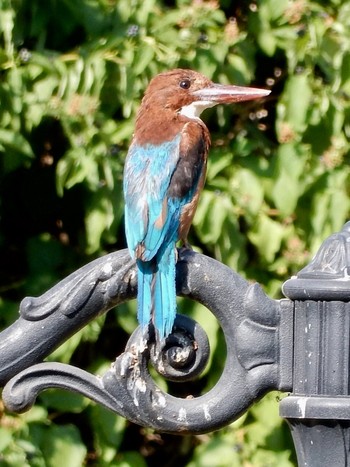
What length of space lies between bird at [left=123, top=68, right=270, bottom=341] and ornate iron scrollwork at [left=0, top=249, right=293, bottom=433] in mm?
233

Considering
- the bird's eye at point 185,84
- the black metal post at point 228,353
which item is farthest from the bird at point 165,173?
the black metal post at point 228,353

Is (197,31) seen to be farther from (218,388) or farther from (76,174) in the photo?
(218,388)

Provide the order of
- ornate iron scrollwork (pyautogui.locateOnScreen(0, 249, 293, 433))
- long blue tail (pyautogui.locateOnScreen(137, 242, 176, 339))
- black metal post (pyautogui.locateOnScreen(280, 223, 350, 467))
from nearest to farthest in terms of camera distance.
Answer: black metal post (pyautogui.locateOnScreen(280, 223, 350, 467))
ornate iron scrollwork (pyautogui.locateOnScreen(0, 249, 293, 433))
long blue tail (pyautogui.locateOnScreen(137, 242, 176, 339))

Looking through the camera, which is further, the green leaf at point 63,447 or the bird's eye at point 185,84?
the green leaf at point 63,447

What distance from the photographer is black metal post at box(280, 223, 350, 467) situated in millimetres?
1651

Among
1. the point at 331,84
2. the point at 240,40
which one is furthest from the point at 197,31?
the point at 331,84

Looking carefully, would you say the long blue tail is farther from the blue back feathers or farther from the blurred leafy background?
the blurred leafy background

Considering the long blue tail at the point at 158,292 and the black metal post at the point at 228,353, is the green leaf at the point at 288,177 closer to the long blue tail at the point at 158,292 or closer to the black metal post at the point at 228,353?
the long blue tail at the point at 158,292

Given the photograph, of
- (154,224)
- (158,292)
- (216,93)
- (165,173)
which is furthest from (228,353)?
(216,93)

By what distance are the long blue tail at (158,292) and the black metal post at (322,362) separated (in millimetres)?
301

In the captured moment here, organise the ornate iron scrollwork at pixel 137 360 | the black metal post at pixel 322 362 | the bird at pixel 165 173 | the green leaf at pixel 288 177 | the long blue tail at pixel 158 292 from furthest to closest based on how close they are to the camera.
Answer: the green leaf at pixel 288 177
the bird at pixel 165 173
the long blue tail at pixel 158 292
the ornate iron scrollwork at pixel 137 360
the black metal post at pixel 322 362

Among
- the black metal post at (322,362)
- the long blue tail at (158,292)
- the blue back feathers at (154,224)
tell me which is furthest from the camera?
the blue back feathers at (154,224)

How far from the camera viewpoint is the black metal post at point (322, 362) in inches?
65.0

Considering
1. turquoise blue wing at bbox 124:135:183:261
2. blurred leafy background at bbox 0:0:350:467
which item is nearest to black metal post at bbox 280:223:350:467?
turquoise blue wing at bbox 124:135:183:261
